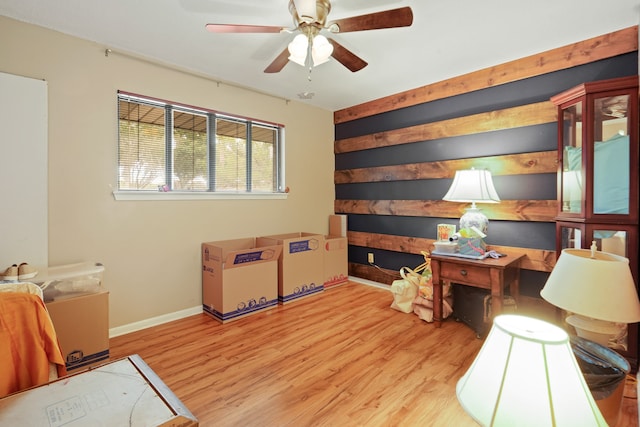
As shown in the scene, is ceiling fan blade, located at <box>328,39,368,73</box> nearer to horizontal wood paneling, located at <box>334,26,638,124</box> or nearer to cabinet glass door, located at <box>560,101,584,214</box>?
horizontal wood paneling, located at <box>334,26,638,124</box>

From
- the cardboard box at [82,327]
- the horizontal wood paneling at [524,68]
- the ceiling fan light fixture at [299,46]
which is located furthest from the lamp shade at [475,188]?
the cardboard box at [82,327]

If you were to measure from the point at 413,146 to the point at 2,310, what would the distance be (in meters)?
3.47

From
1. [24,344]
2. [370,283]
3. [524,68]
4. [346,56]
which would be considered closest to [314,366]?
[24,344]

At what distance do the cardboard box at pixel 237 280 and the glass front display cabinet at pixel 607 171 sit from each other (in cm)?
254

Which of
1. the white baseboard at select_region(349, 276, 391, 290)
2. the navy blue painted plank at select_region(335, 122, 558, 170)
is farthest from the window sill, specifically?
the white baseboard at select_region(349, 276, 391, 290)

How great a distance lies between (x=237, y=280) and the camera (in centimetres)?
286

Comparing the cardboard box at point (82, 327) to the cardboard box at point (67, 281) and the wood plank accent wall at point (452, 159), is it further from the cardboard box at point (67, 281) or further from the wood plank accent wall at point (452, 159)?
the wood plank accent wall at point (452, 159)

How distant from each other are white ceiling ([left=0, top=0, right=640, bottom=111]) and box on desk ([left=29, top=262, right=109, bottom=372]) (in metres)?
1.75

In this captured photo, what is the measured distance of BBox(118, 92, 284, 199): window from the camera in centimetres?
267

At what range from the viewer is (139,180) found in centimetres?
272

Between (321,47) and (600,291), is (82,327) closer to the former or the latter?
(321,47)

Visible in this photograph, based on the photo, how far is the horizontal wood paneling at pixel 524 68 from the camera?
89.4 inches

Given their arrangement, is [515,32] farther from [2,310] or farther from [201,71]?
[2,310]

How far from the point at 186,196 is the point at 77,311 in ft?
4.16
